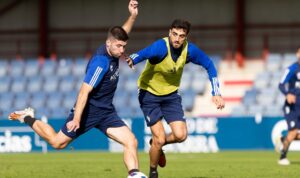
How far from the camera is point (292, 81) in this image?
19062 millimetres

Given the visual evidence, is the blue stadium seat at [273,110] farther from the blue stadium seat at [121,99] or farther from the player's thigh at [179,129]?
the player's thigh at [179,129]

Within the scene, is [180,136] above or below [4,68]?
below

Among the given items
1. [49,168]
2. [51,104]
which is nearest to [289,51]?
[51,104]

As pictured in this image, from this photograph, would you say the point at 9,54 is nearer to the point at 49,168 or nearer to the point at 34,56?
the point at 34,56

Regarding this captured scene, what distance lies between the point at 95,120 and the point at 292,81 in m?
7.56

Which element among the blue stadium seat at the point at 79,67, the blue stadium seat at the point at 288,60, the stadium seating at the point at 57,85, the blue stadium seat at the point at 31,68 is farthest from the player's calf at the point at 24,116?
the blue stadium seat at the point at 31,68

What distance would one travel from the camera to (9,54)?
36.9m

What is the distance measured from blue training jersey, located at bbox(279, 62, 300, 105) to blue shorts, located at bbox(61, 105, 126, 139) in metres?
6.96

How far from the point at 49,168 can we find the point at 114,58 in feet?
17.9

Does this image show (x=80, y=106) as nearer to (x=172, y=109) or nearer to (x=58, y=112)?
(x=172, y=109)

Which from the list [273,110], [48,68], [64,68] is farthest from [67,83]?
[273,110]

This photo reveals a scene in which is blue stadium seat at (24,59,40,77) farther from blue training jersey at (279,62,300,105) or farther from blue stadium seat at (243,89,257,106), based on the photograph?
blue training jersey at (279,62,300,105)

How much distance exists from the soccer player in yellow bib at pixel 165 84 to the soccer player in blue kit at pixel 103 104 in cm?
107

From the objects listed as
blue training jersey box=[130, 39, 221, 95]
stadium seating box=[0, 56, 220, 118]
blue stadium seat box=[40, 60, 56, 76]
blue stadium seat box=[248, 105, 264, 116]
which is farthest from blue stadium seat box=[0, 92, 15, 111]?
blue training jersey box=[130, 39, 221, 95]
